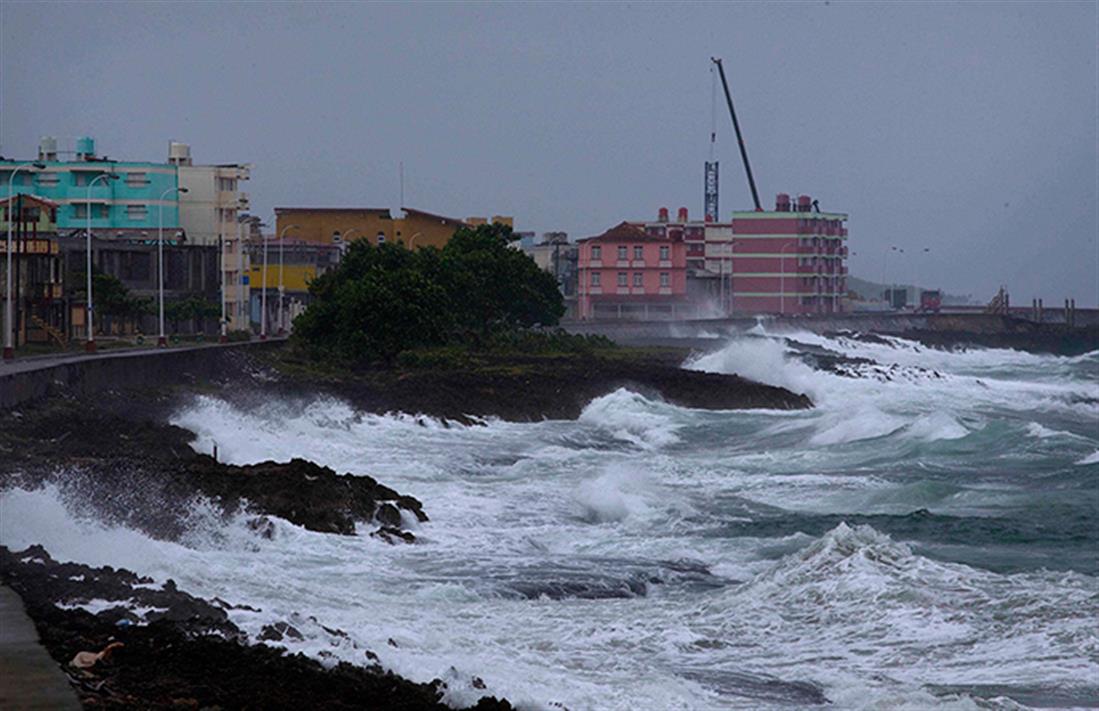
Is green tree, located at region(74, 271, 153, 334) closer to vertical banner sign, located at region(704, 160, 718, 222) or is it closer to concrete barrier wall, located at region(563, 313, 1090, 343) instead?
concrete barrier wall, located at region(563, 313, 1090, 343)

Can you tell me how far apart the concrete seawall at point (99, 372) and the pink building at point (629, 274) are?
62.4 metres

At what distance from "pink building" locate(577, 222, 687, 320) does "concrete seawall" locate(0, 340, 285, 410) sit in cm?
6243

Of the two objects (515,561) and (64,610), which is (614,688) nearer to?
(64,610)

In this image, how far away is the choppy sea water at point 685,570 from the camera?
1562 cm

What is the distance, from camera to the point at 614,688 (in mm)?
14805

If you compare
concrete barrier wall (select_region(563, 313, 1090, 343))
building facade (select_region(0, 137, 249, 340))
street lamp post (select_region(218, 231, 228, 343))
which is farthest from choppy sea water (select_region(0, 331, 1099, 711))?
concrete barrier wall (select_region(563, 313, 1090, 343))

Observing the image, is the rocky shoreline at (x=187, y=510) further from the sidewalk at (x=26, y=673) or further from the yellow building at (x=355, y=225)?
the yellow building at (x=355, y=225)

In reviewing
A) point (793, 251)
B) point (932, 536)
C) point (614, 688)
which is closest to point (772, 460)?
point (932, 536)

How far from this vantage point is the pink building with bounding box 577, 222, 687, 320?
11550 centimetres

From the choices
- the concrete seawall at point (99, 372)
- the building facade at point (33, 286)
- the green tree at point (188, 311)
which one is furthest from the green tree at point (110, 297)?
the concrete seawall at point (99, 372)

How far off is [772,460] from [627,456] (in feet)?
11.4

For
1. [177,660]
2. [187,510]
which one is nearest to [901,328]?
[187,510]

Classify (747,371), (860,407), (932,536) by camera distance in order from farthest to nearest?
1. (747,371)
2. (860,407)
3. (932,536)

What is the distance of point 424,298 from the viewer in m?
62.7
